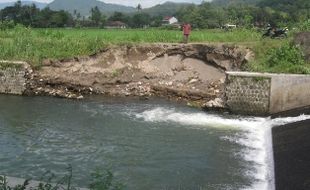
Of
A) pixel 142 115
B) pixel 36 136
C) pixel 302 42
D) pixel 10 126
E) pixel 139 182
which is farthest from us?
pixel 302 42

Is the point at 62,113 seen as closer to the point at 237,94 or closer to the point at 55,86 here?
the point at 55,86

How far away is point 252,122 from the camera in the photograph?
15617mm

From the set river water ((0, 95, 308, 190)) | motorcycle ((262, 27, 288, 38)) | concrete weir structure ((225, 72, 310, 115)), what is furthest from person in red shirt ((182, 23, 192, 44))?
concrete weir structure ((225, 72, 310, 115))

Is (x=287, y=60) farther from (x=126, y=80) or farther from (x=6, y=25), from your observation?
(x=6, y=25)

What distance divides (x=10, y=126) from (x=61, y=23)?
3315cm

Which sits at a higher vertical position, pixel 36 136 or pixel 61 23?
pixel 61 23

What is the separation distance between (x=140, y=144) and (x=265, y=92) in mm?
5670

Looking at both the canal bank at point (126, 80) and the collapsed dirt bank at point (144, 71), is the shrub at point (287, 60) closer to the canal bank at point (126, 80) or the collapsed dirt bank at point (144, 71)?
the collapsed dirt bank at point (144, 71)

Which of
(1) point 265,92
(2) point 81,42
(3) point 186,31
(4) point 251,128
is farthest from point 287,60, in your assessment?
(2) point 81,42

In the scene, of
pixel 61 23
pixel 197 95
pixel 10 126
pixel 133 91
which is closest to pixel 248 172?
pixel 10 126

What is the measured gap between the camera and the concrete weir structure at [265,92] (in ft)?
53.5

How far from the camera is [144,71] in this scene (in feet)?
68.9

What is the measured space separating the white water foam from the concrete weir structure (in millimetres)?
670

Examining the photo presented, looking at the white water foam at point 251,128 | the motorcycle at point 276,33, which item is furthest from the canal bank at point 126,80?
the motorcycle at point 276,33
